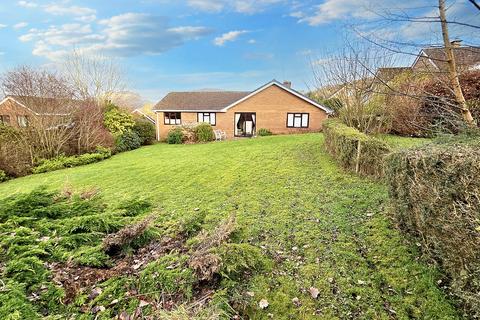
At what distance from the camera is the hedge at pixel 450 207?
8.91 ft

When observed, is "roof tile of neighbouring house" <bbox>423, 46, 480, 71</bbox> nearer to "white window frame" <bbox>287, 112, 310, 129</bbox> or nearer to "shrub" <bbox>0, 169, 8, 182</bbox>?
"shrub" <bbox>0, 169, 8, 182</bbox>

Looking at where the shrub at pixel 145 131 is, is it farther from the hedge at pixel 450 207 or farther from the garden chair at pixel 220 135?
the hedge at pixel 450 207

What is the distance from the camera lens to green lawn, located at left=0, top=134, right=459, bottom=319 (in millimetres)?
3270

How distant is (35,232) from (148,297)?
2.34 metres

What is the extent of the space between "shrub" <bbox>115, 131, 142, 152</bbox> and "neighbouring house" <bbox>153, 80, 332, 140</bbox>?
3689 mm

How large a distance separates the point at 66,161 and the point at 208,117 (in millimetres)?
13823

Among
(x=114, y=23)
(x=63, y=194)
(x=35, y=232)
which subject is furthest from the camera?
(x=114, y=23)

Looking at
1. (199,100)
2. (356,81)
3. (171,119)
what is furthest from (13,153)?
(356,81)

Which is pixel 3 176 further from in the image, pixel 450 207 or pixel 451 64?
pixel 451 64

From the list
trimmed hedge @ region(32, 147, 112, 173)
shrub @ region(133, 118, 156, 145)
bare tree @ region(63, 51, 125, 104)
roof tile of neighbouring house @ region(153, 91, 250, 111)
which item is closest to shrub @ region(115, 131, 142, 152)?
shrub @ region(133, 118, 156, 145)

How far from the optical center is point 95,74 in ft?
110

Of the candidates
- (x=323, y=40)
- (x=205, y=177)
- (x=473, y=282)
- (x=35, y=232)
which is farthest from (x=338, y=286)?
(x=323, y=40)

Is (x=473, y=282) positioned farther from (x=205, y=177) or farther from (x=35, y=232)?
(x=205, y=177)

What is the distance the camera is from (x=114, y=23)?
56.9 ft
